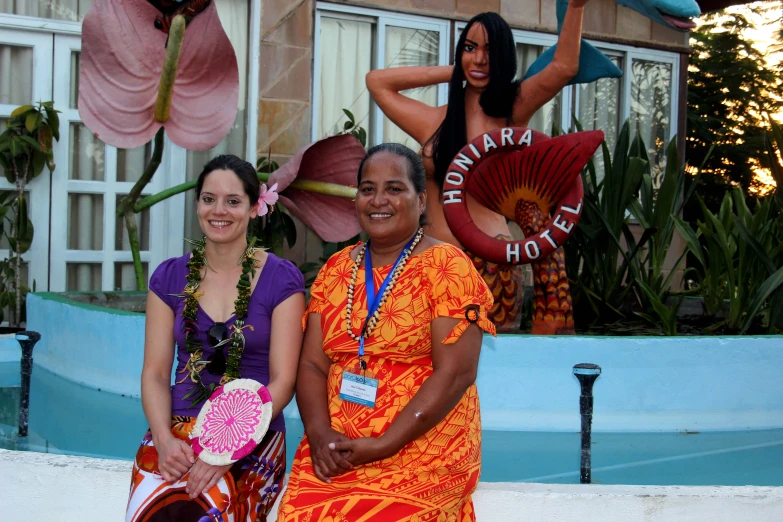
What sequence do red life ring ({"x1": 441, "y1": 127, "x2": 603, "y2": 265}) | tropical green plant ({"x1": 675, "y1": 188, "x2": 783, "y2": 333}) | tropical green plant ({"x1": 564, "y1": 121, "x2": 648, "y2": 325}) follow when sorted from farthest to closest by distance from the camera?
1. tropical green plant ({"x1": 564, "y1": 121, "x2": 648, "y2": 325})
2. tropical green plant ({"x1": 675, "y1": 188, "x2": 783, "y2": 333})
3. red life ring ({"x1": 441, "y1": 127, "x2": 603, "y2": 265})

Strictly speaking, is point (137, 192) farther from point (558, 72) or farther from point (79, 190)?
point (558, 72)

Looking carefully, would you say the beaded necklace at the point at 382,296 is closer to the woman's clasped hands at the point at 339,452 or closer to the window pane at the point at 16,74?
the woman's clasped hands at the point at 339,452

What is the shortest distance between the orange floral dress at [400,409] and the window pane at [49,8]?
4.90 metres

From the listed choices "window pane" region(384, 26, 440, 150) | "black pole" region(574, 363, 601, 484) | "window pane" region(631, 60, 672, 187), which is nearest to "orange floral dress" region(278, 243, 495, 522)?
"black pole" region(574, 363, 601, 484)

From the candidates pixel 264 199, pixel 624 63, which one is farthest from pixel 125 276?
pixel 624 63

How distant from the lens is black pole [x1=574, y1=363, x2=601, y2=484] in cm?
266

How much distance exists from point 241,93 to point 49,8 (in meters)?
1.47

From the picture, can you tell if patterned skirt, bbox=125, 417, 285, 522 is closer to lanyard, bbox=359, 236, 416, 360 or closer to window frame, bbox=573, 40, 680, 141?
lanyard, bbox=359, 236, 416, 360

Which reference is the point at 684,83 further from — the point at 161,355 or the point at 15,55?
the point at 161,355

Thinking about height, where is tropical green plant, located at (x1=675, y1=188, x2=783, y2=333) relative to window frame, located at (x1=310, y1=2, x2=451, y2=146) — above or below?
below

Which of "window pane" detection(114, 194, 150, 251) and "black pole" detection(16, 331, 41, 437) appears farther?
"window pane" detection(114, 194, 150, 251)

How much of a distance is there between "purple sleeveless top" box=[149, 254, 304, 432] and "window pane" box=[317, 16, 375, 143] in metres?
4.69

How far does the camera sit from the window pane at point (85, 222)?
6367 mm

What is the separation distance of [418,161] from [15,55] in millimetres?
4953
